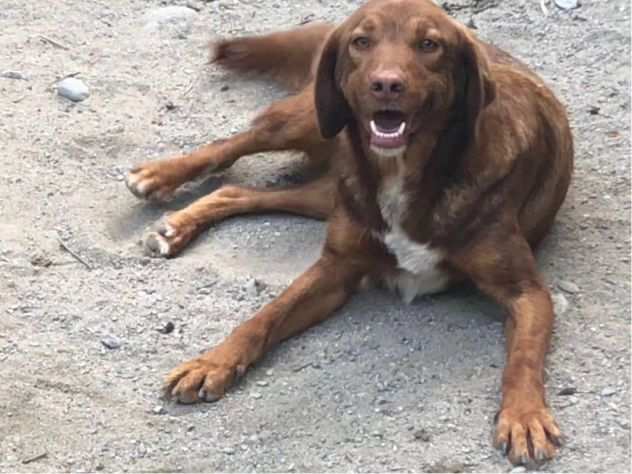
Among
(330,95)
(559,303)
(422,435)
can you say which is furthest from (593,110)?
(422,435)

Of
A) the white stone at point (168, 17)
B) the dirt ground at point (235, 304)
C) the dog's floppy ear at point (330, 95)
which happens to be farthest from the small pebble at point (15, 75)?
the dog's floppy ear at point (330, 95)

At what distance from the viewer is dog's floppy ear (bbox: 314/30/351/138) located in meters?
5.33

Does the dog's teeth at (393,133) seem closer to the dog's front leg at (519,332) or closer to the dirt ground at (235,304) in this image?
the dog's front leg at (519,332)

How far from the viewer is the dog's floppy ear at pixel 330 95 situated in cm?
533

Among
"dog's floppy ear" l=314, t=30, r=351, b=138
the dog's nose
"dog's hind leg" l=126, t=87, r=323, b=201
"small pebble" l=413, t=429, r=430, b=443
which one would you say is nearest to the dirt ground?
"small pebble" l=413, t=429, r=430, b=443

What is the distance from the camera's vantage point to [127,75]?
745cm

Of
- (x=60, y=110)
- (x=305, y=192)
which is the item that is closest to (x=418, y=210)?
(x=305, y=192)

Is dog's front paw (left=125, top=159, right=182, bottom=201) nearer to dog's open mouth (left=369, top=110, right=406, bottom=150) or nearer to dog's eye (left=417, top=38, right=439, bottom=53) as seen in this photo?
dog's open mouth (left=369, top=110, right=406, bottom=150)

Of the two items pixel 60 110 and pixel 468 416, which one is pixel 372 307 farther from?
pixel 60 110

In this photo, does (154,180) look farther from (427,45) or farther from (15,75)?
(427,45)

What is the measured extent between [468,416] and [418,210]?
2.71ft

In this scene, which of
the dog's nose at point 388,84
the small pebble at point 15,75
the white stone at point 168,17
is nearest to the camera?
the dog's nose at point 388,84

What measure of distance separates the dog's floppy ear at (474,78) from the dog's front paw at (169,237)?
145 centimetres

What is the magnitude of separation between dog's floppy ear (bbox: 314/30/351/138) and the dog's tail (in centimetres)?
141
